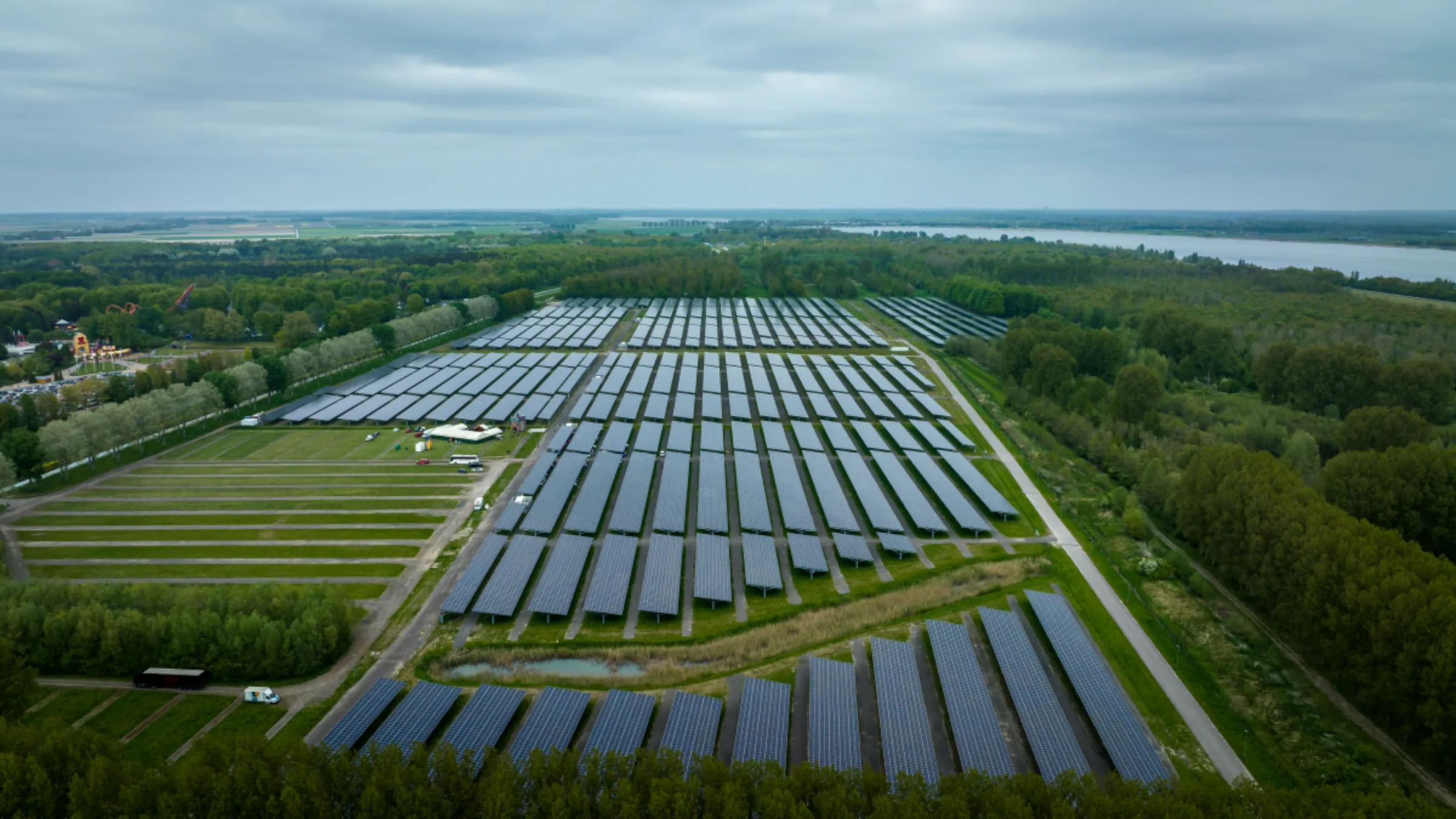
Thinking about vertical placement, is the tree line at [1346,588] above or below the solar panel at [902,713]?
above

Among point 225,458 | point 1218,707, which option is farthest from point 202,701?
point 1218,707

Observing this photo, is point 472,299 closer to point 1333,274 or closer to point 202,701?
point 202,701

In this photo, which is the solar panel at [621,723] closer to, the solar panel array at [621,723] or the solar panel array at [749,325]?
the solar panel array at [621,723]

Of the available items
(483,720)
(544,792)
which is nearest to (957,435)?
(483,720)

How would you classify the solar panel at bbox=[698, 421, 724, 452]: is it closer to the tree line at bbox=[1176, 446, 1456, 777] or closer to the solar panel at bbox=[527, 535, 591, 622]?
the solar panel at bbox=[527, 535, 591, 622]

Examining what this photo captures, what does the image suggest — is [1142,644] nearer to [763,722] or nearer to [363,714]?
[763,722]

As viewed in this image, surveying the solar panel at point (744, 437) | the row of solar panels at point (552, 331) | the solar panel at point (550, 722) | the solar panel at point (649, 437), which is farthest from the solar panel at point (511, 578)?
the row of solar panels at point (552, 331)
